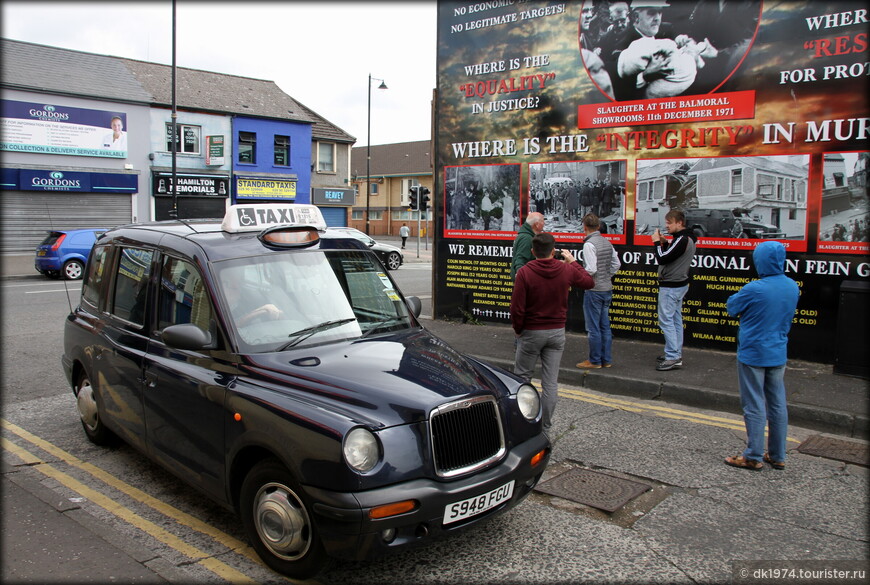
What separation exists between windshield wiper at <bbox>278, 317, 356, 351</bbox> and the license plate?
1405mm

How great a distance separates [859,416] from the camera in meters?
5.97

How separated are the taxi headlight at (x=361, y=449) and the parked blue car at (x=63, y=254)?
19.8 m

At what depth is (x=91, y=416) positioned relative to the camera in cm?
533

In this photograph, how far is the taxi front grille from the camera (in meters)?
3.28

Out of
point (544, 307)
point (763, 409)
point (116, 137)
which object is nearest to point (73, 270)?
point (116, 137)

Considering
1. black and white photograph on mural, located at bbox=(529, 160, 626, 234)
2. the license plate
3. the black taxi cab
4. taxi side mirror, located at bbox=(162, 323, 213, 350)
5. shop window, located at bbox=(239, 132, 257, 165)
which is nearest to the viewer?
the black taxi cab

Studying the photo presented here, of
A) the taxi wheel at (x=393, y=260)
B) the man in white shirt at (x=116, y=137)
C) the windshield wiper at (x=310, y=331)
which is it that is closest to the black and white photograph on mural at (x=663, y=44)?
the windshield wiper at (x=310, y=331)

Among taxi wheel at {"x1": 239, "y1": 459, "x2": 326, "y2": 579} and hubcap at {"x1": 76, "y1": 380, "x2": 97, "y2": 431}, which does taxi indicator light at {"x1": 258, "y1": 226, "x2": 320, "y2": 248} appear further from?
hubcap at {"x1": 76, "y1": 380, "x2": 97, "y2": 431}

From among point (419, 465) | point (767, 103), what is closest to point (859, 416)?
point (767, 103)

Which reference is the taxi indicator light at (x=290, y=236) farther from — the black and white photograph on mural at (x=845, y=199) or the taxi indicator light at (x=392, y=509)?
the black and white photograph on mural at (x=845, y=199)

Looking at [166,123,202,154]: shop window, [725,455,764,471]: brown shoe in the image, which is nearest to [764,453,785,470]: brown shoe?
[725,455,764,471]: brown shoe

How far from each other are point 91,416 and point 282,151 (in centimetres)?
3201

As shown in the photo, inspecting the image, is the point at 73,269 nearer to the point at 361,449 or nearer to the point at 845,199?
the point at 361,449

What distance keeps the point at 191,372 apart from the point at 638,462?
349 centimetres
